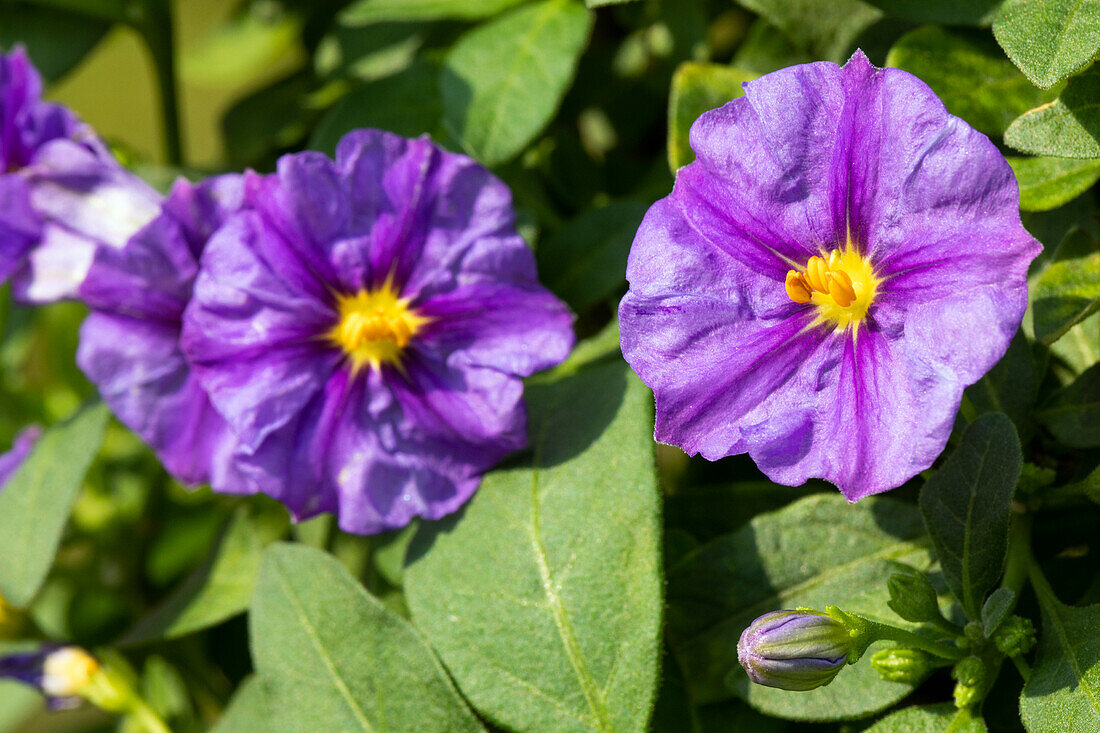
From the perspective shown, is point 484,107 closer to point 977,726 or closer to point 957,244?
point 957,244

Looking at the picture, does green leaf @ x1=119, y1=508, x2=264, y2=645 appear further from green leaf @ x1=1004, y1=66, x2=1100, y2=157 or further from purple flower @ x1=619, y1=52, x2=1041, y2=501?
green leaf @ x1=1004, y1=66, x2=1100, y2=157

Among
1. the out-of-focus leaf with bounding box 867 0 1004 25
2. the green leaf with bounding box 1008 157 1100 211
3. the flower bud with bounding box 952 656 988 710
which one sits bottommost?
the flower bud with bounding box 952 656 988 710

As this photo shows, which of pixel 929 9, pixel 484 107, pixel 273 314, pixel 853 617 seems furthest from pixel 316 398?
pixel 929 9

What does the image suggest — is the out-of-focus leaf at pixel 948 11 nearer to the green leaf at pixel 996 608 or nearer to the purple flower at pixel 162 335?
the green leaf at pixel 996 608

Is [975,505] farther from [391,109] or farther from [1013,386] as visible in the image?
[391,109]

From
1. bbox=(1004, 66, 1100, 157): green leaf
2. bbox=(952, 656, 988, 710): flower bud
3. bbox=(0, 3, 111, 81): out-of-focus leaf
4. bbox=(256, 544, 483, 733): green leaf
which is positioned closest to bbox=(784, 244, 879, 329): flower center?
bbox=(1004, 66, 1100, 157): green leaf

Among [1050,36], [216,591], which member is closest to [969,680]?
[1050,36]

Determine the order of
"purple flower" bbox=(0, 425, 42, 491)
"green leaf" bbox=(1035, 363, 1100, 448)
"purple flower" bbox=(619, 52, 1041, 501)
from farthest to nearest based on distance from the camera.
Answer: "purple flower" bbox=(0, 425, 42, 491), "green leaf" bbox=(1035, 363, 1100, 448), "purple flower" bbox=(619, 52, 1041, 501)

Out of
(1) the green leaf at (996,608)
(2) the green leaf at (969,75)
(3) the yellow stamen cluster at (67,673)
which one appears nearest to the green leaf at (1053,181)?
(2) the green leaf at (969,75)
